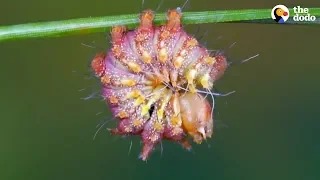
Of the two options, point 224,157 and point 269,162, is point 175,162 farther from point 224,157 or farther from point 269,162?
point 269,162

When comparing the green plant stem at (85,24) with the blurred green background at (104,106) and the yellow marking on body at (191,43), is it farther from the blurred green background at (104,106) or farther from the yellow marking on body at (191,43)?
the blurred green background at (104,106)

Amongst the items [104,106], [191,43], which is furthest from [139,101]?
[104,106]

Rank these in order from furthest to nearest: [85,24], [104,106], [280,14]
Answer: [104,106] → [280,14] → [85,24]

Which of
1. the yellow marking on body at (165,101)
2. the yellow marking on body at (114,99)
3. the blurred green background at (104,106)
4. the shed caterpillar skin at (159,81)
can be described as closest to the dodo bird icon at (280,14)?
the shed caterpillar skin at (159,81)

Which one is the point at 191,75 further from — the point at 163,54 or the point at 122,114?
the point at 122,114

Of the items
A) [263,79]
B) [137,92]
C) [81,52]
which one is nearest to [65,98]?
[81,52]

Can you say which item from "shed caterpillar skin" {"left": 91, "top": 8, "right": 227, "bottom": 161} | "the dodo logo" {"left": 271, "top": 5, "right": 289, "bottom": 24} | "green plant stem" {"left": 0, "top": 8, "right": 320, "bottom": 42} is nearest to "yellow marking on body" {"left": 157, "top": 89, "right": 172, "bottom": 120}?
"shed caterpillar skin" {"left": 91, "top": 8, "right": 227, "bottom": 161}

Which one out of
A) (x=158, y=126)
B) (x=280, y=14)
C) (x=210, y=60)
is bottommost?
(x=158, y=126)
